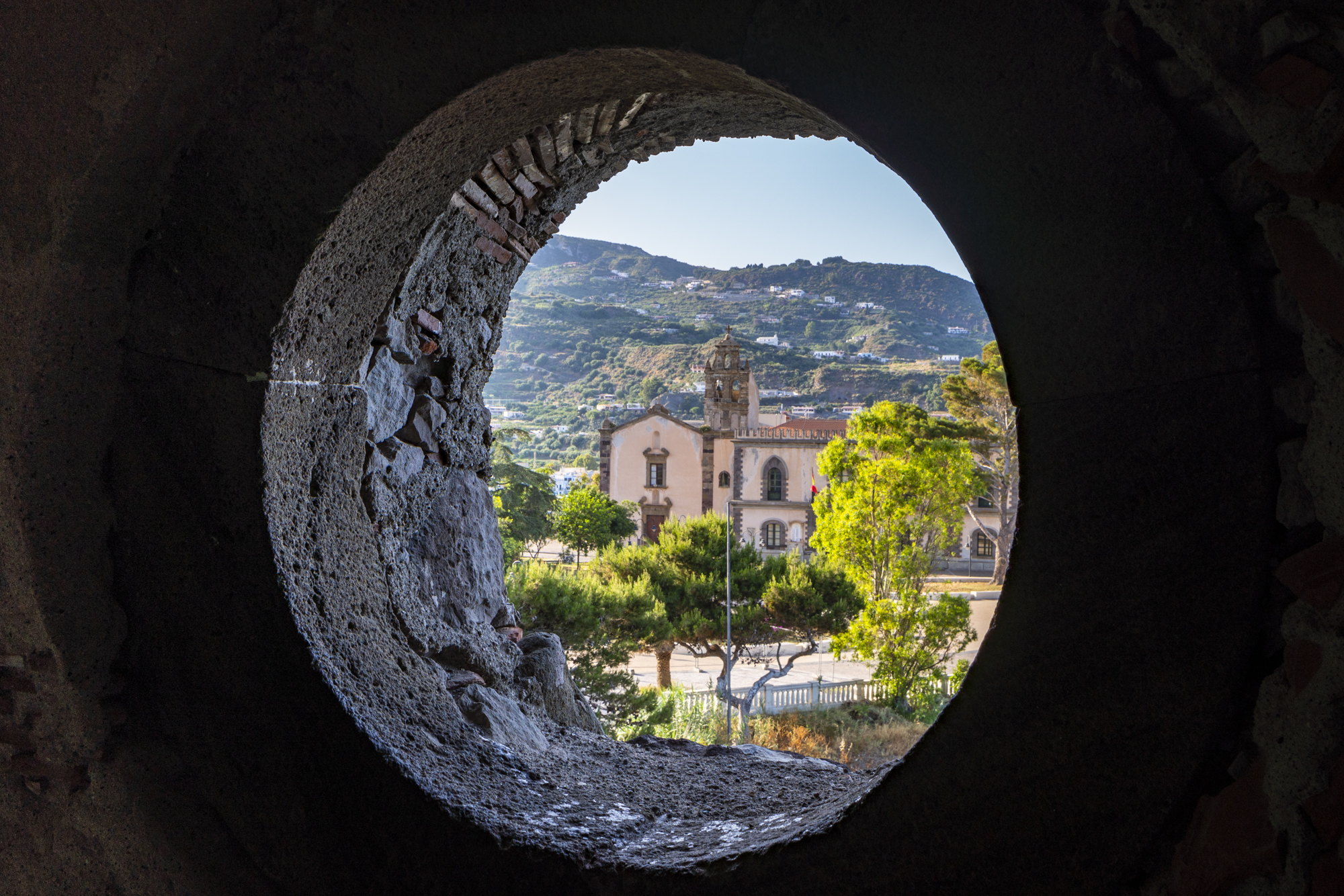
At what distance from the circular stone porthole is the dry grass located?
949 cm

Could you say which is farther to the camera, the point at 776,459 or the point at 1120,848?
the point at 776,459

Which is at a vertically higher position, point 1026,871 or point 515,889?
point 1026,871

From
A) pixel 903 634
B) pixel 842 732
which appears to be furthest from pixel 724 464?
pixel 842 732

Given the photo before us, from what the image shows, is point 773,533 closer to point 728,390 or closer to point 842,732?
point 728,390

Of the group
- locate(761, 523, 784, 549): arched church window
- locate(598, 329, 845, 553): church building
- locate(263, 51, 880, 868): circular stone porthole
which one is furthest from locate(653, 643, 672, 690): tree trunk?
locate(263, 51, 880, 868): circular stone porthole

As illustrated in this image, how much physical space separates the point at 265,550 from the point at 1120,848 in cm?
133

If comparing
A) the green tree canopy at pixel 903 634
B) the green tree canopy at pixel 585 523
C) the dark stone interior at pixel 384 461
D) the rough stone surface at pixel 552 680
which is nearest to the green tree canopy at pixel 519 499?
the green tree canopy at pixel 585 523

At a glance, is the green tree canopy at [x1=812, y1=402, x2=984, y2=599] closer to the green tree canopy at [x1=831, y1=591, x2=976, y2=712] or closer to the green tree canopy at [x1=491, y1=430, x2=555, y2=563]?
the green tree canopy at [x1=831, y1=591, x2=976, y2=712]

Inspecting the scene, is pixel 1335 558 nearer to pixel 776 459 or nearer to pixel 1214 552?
pixel 1214 552

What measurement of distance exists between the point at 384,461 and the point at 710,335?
54.3 meters

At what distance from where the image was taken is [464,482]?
8.68 feet

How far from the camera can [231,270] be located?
143 cm

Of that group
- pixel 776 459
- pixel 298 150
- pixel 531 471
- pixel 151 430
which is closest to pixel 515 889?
pixel 151 430

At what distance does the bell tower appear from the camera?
27.1 metres
